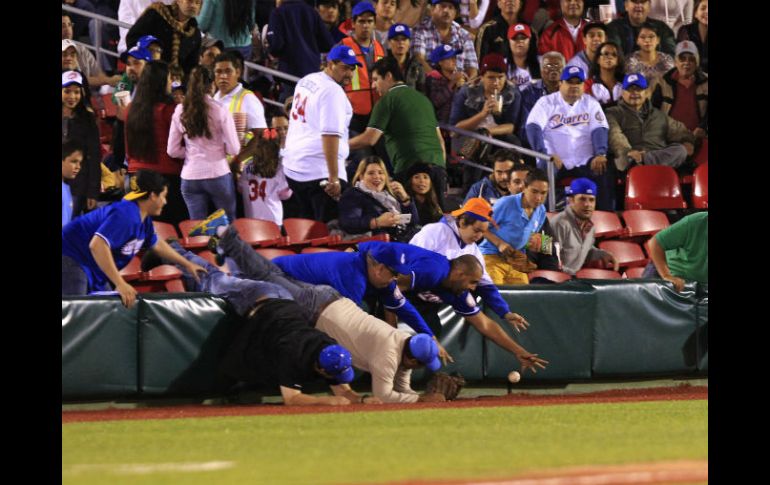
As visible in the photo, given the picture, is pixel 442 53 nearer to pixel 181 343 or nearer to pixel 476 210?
pixel 476 210

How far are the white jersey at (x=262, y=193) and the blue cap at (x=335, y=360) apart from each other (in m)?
3.80

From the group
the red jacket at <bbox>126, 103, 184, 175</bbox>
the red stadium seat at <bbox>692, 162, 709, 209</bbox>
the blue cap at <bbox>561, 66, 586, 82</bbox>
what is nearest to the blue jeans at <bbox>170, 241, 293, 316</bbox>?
the red jacket at <bbox>126, 103, 184, 175</bbox>

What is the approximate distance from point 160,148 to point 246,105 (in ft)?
3.46

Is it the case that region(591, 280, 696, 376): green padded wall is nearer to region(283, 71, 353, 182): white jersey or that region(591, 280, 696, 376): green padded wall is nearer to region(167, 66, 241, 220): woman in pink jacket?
region(283, 71, 353, 182): white jersey

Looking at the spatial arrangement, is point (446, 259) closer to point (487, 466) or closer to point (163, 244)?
point (163, 244)

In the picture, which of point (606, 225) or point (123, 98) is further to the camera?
point (606, 225)

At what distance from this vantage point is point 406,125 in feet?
42.5

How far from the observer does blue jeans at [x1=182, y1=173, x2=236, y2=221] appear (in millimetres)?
12156

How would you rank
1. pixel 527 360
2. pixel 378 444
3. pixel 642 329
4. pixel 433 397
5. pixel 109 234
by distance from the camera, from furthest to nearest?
1. pixel 642 329
2. pixel 527 360
3. pixel 433 397
4. pixel 109 234
5. pixel 378 444

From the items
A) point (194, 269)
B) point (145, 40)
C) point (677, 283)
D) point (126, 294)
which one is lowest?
point (677, 283)

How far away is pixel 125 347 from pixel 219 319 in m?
0.70

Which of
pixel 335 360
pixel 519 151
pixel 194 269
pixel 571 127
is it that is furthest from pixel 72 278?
pixel 571 127

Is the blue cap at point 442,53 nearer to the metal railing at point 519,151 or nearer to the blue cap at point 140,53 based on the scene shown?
the metal railing at point 519,151
